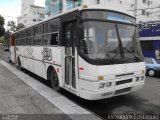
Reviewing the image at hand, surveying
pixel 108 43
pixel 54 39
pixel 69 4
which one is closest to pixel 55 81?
pixel 54 39

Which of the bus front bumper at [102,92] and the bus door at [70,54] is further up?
the bus door at [70,54]

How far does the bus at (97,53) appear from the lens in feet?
21.4

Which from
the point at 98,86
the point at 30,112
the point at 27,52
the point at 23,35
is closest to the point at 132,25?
the point at 98,86

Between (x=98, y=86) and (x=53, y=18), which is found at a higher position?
(x=53, y=18)

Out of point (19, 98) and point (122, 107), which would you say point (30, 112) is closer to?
point (19, 98)

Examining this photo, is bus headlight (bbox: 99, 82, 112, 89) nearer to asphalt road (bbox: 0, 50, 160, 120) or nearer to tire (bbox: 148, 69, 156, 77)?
asphalt road (bbox: 0, 50, 160, 120)

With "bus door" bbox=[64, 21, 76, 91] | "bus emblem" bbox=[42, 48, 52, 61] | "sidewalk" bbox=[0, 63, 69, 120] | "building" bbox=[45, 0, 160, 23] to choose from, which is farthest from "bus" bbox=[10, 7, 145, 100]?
"building" bbox=[45, 0, 160, 23]

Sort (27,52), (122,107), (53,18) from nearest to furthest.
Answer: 1. (122,107)
2. (53,18)
3. (27,52)

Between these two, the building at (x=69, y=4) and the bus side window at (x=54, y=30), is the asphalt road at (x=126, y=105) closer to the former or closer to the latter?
the bus side window at (x=54, y=30)

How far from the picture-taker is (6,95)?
7973 mm

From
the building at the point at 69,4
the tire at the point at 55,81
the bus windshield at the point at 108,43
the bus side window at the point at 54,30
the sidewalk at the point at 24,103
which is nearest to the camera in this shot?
the sidewalk at the point at 24,103

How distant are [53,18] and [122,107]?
13.9ft

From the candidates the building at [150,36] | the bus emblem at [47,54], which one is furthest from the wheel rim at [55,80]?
the building at [150,36]

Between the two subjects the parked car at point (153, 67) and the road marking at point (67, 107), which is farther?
the parked car at point (153, 67)
